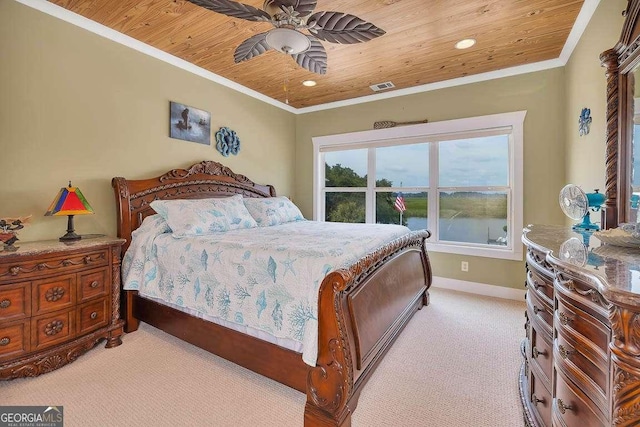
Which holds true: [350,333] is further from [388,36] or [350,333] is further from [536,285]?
[388,36]

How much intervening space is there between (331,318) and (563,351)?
3.06 ft

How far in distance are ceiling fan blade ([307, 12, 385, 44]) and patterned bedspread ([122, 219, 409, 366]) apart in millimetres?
1449

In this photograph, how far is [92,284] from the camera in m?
2.21

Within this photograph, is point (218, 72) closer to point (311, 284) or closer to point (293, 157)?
point (293, 157)

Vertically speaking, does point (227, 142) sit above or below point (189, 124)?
below

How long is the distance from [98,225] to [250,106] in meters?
2.53

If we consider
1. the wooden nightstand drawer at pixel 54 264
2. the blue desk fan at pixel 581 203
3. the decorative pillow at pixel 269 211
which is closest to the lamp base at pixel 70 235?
the wooden nightstand drawer at pixel 54 264

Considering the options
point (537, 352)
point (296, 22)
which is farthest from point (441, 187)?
point (296, 22)

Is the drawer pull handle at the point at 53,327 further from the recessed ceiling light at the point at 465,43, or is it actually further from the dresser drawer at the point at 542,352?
the recessed ceiling light at the point at 465,43

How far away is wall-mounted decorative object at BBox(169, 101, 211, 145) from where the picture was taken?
3268mm

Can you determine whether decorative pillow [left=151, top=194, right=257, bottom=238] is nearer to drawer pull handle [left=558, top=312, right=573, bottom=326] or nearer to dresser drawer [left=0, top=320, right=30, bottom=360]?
dresser drawer [left=0, top=320, right=30, bottom=360]

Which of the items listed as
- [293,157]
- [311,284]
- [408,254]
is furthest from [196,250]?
[293,157]

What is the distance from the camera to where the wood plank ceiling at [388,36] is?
232cm

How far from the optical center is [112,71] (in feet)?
9.02
